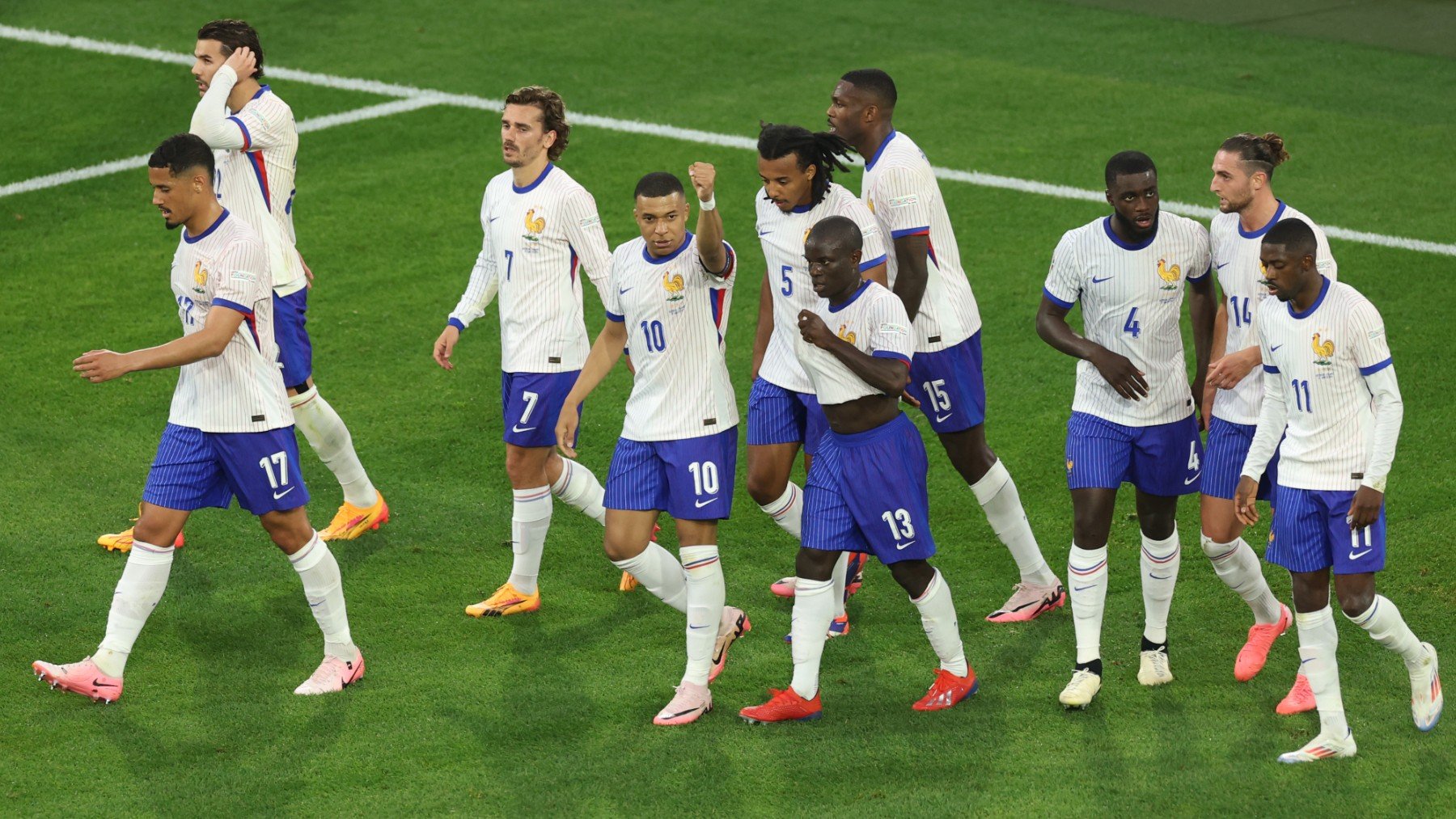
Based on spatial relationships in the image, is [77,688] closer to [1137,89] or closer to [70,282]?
[70,282]

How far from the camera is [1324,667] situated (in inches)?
247

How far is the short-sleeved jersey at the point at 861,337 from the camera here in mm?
6426

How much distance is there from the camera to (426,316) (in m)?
11.3

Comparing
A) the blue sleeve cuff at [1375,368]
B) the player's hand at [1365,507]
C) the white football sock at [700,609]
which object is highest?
the blue sleeve cuff at [1375,368]

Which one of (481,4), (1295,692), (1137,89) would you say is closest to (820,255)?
(1295,692)

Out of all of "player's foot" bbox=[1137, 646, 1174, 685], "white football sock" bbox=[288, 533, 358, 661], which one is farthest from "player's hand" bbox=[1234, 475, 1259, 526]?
"white football sock" bbox=[288, 533, 358, 661]

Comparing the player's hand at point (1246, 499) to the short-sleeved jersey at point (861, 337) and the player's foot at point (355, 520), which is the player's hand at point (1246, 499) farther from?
the player's foot at point (355, 520)

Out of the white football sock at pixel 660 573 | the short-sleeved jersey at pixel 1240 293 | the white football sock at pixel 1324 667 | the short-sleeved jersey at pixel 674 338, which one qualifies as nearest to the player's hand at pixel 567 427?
the short-sleeved jersey at pixel 674 338

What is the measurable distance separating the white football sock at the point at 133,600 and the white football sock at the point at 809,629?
2.54 m

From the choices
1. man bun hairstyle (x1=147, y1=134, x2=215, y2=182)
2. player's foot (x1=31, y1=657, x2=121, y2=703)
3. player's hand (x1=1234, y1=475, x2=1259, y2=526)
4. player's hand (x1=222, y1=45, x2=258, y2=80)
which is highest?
player's hand (x1=222, y1=45, x2=258, y2=80)

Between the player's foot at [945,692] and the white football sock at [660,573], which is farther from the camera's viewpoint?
the white football sock at [660,573]

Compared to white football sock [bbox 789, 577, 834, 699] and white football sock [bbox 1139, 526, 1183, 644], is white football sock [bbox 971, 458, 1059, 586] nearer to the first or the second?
white football sock [bbox 1139, 526, 1183, 644]

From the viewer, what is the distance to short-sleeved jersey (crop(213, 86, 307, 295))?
8234mm

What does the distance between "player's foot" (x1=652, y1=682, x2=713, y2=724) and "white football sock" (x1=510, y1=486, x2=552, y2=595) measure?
1336 mm
